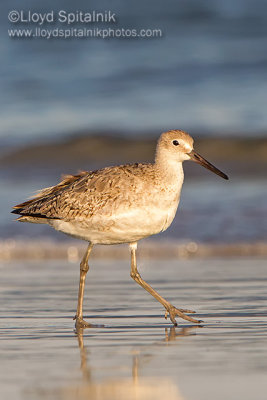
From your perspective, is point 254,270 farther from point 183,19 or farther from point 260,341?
point 183,19

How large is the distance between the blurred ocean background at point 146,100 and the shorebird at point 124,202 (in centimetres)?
451

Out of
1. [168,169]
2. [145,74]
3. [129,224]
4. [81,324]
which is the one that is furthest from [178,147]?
[145,74]

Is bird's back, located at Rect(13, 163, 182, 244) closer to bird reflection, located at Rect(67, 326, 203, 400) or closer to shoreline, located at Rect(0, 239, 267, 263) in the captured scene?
bird reflection, located at Rect(67, 326, 203, 400)

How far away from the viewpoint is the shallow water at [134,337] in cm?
454

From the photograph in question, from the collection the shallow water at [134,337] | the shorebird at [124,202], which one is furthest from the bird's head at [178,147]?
the shallow water at [134,337]

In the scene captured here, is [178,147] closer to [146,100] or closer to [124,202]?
[124,202]

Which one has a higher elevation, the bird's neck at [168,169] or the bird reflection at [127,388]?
the bird's neck at [168,169]

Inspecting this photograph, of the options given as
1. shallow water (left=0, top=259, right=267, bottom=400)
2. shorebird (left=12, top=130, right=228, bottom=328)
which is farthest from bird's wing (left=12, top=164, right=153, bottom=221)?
shallow water (left=0, top=259, right=267, bottom=400)

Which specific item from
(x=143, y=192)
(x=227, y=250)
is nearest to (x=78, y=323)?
(x=143, y=192)

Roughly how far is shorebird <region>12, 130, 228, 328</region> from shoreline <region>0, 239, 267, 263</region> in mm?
3099

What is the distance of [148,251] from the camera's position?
10.6 m

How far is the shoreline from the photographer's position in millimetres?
10547

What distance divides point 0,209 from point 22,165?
4702mm

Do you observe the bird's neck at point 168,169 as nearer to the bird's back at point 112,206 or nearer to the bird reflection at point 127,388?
the bird's back at point 112,206
